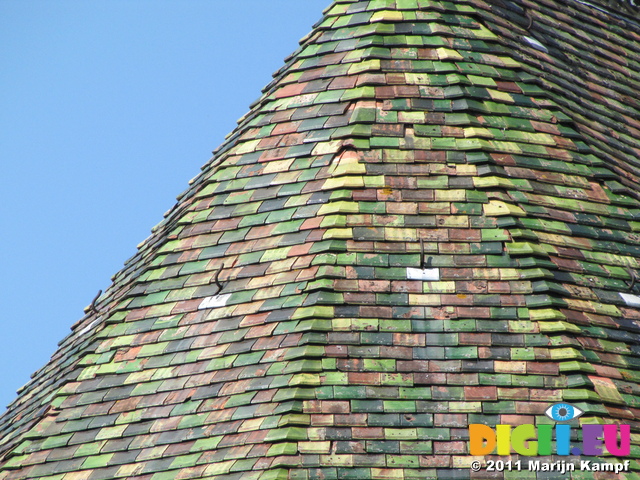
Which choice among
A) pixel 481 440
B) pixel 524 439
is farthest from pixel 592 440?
pixel 481 440

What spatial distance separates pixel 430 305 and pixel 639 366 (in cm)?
217

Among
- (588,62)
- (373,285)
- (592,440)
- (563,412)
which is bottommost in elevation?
(592,440)

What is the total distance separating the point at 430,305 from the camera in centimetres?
1296

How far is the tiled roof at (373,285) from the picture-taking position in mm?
12352

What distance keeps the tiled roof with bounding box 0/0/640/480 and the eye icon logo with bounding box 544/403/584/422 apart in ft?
0.40

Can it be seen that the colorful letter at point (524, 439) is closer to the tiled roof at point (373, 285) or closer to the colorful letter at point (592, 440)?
the tiled roof at point (373, 285)

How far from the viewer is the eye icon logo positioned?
1222cm

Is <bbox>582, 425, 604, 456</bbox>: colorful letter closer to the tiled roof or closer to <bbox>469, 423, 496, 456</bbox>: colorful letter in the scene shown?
the tiled roof

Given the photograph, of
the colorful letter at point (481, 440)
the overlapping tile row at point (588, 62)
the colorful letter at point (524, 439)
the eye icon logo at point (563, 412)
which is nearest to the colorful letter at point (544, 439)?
the colorful letter at point (524, 439)

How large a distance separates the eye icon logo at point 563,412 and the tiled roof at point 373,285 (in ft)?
0.40

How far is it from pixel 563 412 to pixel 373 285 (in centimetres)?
225

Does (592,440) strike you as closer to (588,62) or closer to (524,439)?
(524,439)

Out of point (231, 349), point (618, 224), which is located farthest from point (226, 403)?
point (618, 224)

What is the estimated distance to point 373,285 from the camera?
13.1m
